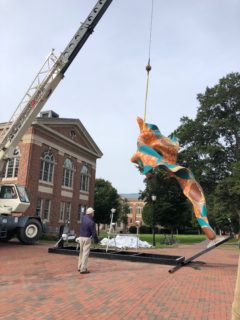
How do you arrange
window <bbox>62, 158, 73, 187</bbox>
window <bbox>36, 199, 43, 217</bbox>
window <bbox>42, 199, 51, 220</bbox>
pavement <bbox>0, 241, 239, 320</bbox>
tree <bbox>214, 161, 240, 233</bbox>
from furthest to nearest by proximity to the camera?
1. window <bbox>62, 158, 73, 187</bbox>
2. tree <bbox>214, 161, 240, 233</bbox>
3. window <bbox>42, 199, 51, 220</bbox>
4. window <bbox>36, 199, 43, 217</bbox>
5. pavement <bbox>0, 241, 239, 320</bbox>

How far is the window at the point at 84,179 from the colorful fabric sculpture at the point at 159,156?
2493cm

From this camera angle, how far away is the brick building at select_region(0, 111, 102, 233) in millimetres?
30384

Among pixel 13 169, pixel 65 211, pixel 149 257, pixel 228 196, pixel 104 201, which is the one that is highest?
pixel 104 201

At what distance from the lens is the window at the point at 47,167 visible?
32066mm

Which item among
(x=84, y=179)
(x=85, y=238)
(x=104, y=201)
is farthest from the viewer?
(x=104, y=201)

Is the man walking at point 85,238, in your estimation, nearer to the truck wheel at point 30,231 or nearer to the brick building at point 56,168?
the truck wheel at point 30,231

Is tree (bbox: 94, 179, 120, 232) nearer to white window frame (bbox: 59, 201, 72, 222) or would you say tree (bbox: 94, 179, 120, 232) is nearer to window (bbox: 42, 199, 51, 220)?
white window frame (bbox: 59, 201, 72, 222)

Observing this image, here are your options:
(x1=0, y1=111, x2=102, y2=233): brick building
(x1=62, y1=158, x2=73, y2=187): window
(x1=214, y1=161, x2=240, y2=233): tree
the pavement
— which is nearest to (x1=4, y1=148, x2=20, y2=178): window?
(x1=0, y1=111, x2=102, y2=233): brick building

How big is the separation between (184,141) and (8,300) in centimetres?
3482

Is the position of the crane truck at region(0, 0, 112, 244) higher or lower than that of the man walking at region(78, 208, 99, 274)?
higher

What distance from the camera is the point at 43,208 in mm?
32188

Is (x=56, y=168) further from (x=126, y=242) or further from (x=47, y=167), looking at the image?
(x=126, y=242)

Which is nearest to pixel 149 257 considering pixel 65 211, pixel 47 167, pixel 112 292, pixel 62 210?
pixel 112 292

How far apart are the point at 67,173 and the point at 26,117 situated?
17632 millimetres
